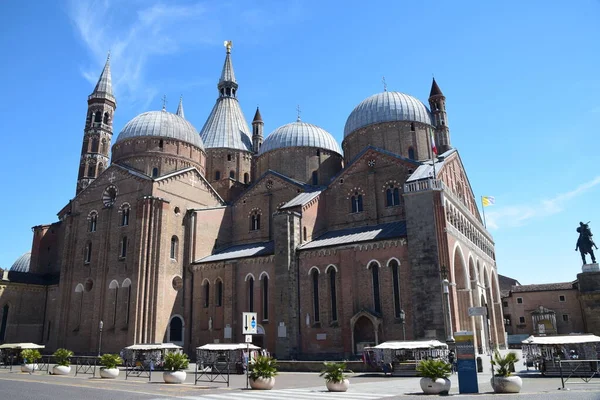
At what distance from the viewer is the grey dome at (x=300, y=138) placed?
49250 mm

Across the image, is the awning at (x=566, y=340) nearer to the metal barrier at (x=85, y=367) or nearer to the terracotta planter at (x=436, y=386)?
the terracotta planter at (x=436, y=386)

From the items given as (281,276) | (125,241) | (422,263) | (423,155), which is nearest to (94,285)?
(125,241)

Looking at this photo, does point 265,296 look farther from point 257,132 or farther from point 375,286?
point 257,132

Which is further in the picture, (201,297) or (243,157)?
(243,157)

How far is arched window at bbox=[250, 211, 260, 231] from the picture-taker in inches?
1791

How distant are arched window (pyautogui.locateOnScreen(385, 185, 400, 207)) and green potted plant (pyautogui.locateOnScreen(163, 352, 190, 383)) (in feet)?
71.5

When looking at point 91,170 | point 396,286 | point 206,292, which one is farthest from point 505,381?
point 91,170

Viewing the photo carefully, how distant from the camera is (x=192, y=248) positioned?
4281cm

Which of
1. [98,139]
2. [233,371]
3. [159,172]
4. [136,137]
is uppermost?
[98,139]

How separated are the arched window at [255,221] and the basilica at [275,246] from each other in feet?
0.75

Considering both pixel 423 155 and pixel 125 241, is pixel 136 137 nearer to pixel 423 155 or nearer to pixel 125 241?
pixel 125 241

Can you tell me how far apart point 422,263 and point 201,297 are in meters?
19.6

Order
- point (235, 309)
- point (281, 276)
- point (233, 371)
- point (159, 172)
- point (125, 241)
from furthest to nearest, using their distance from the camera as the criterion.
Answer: point (159, 172) < point (125, 241) < point (235, 309) < point (281, 276) < point (233, 371)

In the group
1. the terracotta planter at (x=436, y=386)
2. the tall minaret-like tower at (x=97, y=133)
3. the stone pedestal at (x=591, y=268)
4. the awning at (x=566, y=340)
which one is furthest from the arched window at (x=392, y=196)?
the tall minaret-like tower at (x=97, y=133)
